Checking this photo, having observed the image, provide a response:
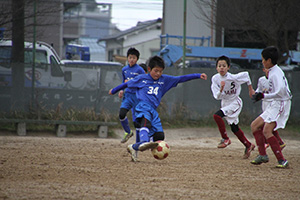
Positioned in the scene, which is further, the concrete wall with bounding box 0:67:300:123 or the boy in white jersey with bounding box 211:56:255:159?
the concrete wall with bounding box 0:67:300:123

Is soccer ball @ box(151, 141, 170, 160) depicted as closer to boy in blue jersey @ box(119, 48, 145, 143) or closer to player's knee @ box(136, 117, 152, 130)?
player's knee @ box(136, 117, 152, 130)

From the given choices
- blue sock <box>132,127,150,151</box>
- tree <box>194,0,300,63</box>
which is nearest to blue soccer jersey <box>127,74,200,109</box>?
blue sock <box>132,127,150,151</box>

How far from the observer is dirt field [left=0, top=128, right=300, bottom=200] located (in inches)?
194

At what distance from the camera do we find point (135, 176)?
596 cm

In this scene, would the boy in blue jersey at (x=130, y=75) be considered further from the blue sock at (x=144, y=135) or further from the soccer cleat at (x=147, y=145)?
the soccer cleat at (x=147, y=145)

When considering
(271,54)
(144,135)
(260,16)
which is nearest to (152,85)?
(144,135)

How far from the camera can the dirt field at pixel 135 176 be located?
493cm

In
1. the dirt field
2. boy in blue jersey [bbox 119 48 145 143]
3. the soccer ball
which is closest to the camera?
the dirt field

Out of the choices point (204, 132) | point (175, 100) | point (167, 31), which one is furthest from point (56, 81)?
point (167, 31)

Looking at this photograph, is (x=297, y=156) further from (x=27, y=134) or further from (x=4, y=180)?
(x=27, y=134)

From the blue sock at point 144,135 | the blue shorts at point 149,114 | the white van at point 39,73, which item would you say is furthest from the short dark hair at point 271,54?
the white van at point 39,73

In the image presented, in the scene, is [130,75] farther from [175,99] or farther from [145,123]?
[175,99]

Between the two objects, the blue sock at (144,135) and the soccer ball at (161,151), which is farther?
the blue sock at (144,135)

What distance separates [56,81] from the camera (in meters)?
14.2
